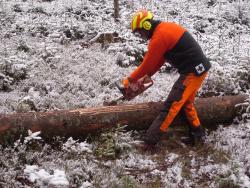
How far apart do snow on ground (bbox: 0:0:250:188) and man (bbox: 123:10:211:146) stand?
60cm

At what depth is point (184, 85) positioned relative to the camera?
Answer: 20.3 feet

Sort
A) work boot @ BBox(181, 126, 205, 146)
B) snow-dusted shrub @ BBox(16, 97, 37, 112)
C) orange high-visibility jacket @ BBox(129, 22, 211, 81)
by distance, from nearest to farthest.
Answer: orange high-visibility jacket @ BBox(129, 22, 211, 81) → work boot @ BBox(181, 126, 205, 146) → snow-dusted shrub @ BBox(16, 97, 37, 112)

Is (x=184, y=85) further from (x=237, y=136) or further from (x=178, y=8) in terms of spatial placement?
(x=178, y=8)

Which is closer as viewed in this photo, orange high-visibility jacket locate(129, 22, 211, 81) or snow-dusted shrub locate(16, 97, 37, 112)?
orange high-visibility jacket locate(129, 22, 211, 81)

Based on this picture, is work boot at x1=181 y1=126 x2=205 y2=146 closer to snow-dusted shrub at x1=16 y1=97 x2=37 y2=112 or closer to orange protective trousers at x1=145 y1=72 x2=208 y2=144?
orange protective trousers at x1=145 y1=72 x2=208 y2=144

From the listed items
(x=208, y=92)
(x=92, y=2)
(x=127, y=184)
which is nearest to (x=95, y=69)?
(x=208, y=92)

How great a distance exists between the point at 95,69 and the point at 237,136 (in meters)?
3.70

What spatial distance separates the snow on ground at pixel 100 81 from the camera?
5512 millimetres

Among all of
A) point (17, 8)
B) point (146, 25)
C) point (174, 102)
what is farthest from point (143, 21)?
point (17, 8)

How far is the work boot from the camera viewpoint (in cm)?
662

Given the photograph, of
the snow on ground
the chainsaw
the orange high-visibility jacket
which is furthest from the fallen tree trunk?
the orange high-visibility jacket

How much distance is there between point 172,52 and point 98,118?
1.64 metres

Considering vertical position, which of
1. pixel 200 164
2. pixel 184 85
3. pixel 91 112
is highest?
pixel 184 85

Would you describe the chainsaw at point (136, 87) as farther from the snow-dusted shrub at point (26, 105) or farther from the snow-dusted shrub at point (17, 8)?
the snow-dusted shrub at point (17, 8)
